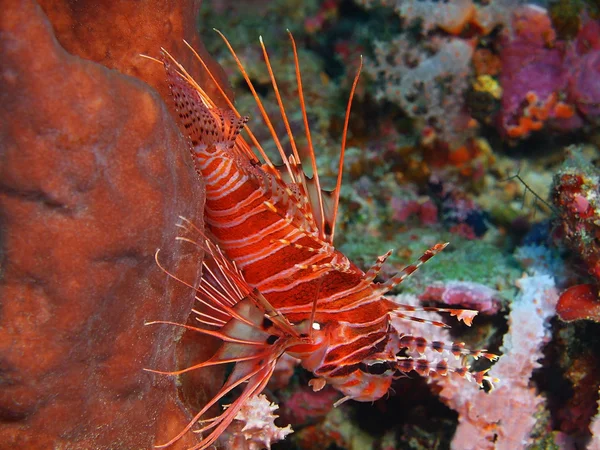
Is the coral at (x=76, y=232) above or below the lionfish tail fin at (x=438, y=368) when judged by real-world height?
above

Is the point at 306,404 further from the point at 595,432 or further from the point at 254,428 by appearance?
the point at 595,432

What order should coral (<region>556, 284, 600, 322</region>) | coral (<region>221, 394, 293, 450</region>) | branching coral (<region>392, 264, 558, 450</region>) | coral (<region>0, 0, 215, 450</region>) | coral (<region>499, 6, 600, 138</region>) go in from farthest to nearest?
coral (<region>499, 6, 600, 138</region>) < branching coral (<region>392, 264, 558, 450</region>) < coral (<region>556, 284, 600, 322</region>) < coral (<region>221, 394, 293, 450</region>) < coral (<region>0, 0, 215, 450</region>)

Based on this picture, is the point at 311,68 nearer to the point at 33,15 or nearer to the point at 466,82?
the point at 466,82

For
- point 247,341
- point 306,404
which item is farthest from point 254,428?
point 306,404

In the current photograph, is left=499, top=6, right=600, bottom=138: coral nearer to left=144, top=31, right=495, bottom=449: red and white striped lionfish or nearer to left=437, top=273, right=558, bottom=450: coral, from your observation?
left=437, top=273, right=558, bottom=450: coral

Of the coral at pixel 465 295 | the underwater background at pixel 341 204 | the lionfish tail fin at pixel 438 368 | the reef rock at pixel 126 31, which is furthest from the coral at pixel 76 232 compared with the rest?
the coral at pixel 465 295

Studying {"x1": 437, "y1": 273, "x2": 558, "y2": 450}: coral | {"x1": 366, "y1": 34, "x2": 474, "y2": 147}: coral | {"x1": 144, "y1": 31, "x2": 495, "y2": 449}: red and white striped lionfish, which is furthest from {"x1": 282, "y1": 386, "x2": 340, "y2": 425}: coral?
{"x1": 366, "y1": 34, "x2": 474, "y2": 147}: coral

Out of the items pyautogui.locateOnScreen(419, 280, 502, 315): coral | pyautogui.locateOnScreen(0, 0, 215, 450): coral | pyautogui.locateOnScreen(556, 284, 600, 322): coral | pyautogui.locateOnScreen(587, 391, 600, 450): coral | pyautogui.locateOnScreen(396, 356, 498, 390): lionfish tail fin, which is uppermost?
pyautogui.locateOnScreen(0, 0, 215, 450): coral

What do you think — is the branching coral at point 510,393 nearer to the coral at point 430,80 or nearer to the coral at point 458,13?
the coral at point 430,80
